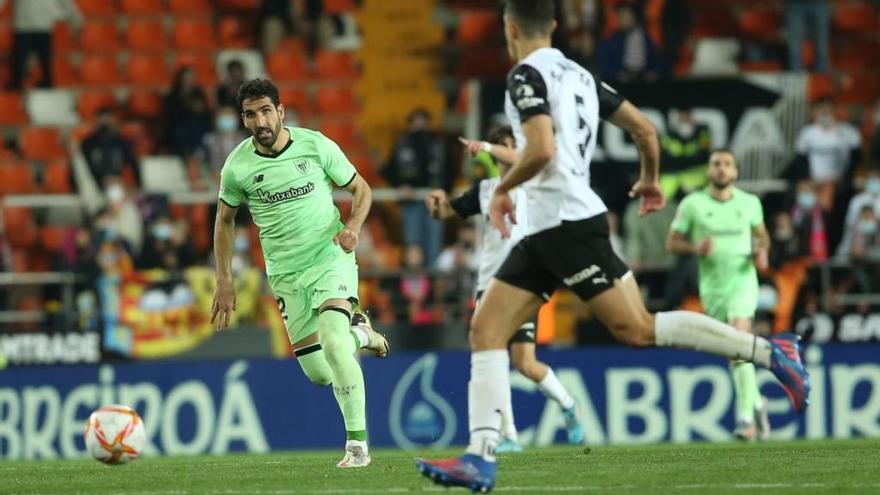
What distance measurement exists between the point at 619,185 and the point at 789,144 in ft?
7.32

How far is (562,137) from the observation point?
8.39 metres

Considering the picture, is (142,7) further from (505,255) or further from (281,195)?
(281,195)

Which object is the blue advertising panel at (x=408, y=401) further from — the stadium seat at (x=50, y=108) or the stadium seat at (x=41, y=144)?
the stadium seat at (x=50, y=108)

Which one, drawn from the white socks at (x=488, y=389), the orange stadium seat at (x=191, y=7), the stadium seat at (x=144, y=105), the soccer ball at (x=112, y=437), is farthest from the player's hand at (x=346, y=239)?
the orange stadium seat at (x=191, y=7)

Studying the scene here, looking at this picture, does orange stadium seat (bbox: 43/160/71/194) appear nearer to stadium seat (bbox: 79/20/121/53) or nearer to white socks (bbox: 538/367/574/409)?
stadium seat (bbox: 79/20/121/53)

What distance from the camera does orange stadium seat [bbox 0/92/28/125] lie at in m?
23.0

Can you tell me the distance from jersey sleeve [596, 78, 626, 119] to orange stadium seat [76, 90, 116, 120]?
49.0 ft

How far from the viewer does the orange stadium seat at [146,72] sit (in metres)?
23.2

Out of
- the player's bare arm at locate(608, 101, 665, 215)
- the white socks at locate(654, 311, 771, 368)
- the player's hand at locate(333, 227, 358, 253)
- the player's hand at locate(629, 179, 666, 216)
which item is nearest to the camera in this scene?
the white socks at locate(654, 311, 771, 368)

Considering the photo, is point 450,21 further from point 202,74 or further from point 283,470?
point 283,470

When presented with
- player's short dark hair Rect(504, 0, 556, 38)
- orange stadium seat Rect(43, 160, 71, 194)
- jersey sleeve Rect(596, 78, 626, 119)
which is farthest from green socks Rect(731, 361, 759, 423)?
orange stadium seat Rect(43, 160, 71, 194)

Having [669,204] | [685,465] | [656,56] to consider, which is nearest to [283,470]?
[685,465]

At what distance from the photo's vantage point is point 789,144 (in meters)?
19.7

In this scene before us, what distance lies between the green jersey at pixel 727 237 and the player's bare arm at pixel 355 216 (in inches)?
176
